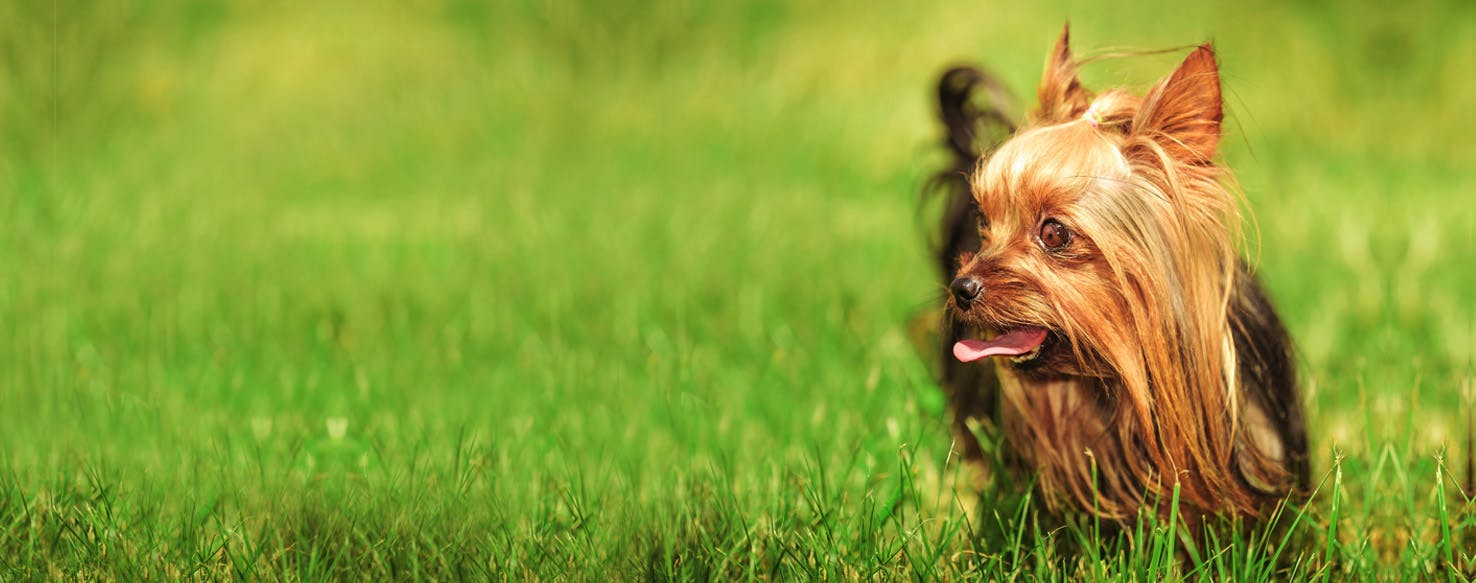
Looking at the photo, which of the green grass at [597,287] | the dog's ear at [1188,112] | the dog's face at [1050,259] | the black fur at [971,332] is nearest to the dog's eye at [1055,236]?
the dog's face at [1050,259]

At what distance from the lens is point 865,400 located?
13.8 feet

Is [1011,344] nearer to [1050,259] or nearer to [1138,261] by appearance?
[1050,259]

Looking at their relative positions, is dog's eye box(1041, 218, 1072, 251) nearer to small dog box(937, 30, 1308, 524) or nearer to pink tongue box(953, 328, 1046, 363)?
small dog box(937, 30, 1308, 524)

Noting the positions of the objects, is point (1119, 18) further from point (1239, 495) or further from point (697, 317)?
point (1239, 495)

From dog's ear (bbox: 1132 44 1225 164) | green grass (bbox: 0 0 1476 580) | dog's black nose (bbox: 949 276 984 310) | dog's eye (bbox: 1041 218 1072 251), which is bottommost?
green grass (bbox: 0 0 1476 580)

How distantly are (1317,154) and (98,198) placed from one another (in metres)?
6.52

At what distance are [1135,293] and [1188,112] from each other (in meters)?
0.38

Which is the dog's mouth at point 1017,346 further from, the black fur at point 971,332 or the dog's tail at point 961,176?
the dog's tail at point 961,176

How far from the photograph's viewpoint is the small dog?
2625 mm

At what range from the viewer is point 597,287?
5.52 meters

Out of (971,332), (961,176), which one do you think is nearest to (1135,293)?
(971,332)

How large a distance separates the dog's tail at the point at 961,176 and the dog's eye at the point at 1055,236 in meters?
1.17

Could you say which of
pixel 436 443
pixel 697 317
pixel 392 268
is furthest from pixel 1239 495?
pixel 392 268

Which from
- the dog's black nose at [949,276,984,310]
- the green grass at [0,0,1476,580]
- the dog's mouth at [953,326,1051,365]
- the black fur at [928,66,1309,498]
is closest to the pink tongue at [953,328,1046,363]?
the dog's mouth at [953,326,1051,365]
